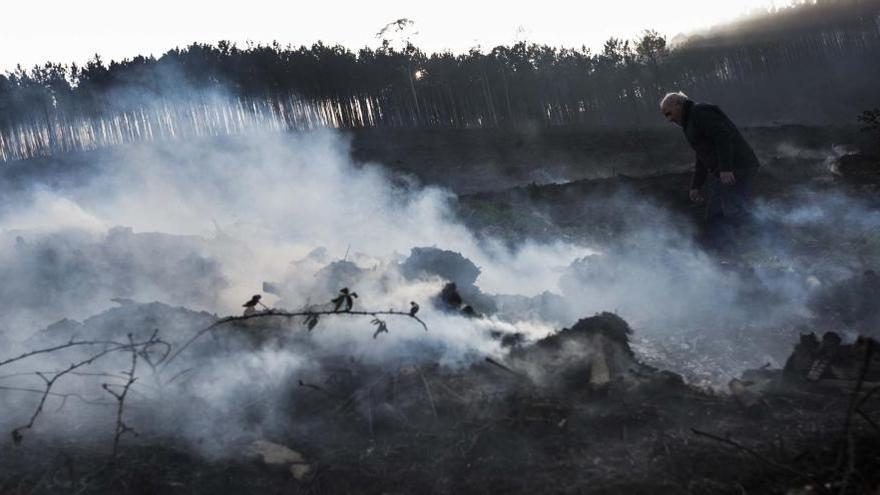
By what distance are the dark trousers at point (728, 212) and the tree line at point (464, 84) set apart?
17.1 meters

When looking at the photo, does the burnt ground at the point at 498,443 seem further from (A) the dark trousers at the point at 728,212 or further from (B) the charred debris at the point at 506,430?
(A) the dark trousers at the point at 728,212

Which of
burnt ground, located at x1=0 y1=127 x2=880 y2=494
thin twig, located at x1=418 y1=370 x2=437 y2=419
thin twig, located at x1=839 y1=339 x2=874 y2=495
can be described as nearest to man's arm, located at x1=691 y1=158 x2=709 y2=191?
burnt ground, located at x1=0 y1=127 x2=880 y2=494

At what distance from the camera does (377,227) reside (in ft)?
33.9

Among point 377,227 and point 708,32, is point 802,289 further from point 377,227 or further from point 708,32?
point 708,32

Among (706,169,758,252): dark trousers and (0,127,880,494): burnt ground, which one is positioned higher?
(706,169,758,252): dark trousers

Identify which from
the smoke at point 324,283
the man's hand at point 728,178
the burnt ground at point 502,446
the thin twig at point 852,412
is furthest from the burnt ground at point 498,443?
the man's hand at point 728,178

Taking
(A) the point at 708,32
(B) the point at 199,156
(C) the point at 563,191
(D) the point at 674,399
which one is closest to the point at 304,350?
(D) the point at 674,399

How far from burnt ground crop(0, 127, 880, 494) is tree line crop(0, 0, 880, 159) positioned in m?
17.4

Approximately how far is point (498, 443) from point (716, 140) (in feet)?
14.5

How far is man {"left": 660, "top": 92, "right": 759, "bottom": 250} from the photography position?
605 cm

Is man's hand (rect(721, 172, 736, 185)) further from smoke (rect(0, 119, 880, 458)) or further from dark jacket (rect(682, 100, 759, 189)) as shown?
smoke (rect(0, 119, 880, 458))

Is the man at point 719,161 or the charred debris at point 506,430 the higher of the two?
the man at point 719,161

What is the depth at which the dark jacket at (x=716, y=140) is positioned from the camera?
6.04m

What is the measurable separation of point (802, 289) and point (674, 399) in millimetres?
2969
